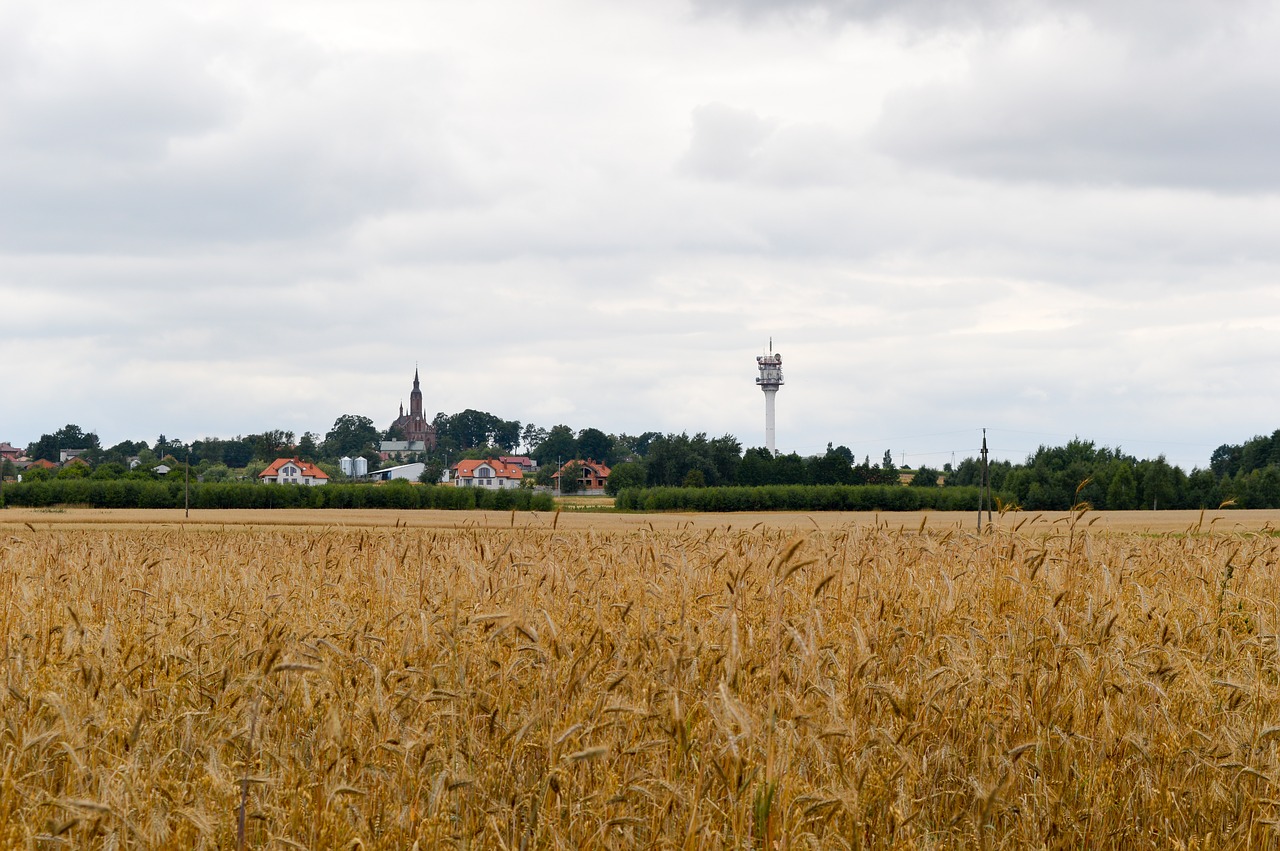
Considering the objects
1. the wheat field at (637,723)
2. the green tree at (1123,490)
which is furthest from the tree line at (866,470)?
the wheat field at (637,723)

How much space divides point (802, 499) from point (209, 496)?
154ft

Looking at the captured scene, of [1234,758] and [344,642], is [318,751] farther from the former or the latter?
[1234,758]

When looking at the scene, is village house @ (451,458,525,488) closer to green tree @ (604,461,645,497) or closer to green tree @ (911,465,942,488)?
green tree @ (604,461,645,497)

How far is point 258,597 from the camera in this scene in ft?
26.6

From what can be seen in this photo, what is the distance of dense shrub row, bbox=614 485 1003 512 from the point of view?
3374 inches

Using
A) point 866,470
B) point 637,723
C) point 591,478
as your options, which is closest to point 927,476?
point 866,470

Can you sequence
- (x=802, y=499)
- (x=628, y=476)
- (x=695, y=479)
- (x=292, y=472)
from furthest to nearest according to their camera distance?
1. (x=292, y=472)
2. (x=628, y=476)
3. (x=695, y=479)
4. (x=802, y=499)

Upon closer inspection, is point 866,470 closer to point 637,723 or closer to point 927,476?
point 927,476

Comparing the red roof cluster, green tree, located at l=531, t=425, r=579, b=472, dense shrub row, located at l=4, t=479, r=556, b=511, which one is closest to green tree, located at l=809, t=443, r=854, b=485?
dense shrub row, located at l=4, t=479, r=556, b=511

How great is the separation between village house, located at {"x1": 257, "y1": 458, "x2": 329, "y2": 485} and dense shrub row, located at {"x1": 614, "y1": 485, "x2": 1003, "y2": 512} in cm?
7037

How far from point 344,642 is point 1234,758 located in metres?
4.53

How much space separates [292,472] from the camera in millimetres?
148000

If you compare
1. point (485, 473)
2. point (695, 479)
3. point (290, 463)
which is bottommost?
point (695, 479)

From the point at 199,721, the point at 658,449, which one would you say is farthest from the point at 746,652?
the point at 658,449
